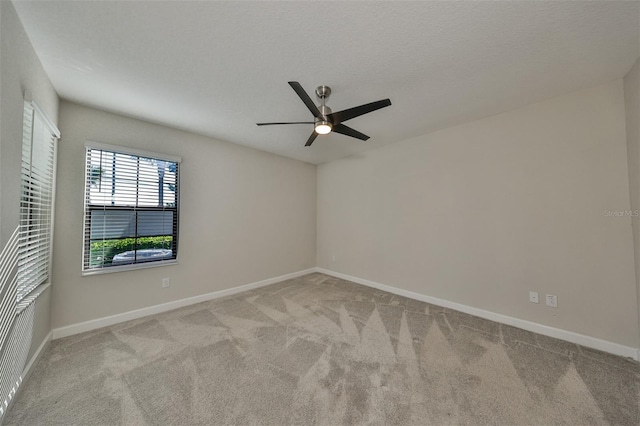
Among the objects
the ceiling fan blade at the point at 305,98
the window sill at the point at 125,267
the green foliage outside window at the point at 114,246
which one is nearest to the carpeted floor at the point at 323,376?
the window sill at the point at 125,267

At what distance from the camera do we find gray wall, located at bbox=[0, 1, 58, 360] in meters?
1.34

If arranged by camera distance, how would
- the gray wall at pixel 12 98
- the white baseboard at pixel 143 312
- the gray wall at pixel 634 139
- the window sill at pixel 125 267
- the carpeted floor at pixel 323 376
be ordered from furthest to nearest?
the window sill at pixel 125 267, the white baseboard at pixel 143 312, the gray wall at pixel 634 139, the carpeted floor at pixel 323 376, the gray wall at pixel 12 98

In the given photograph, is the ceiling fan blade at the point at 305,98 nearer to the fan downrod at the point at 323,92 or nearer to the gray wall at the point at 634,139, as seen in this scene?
the fan downrod at the point at 323,92

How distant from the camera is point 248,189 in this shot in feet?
13.1

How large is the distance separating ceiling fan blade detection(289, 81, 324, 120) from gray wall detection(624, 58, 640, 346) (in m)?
2.65

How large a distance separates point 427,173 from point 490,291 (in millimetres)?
1764

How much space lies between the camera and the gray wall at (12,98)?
134 centimetres

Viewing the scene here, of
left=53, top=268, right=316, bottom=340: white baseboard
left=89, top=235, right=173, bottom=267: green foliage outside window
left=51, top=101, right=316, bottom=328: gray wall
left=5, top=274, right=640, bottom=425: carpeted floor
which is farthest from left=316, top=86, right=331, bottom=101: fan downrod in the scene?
left=53, top=268, right=316, bottom=340: white baseboard

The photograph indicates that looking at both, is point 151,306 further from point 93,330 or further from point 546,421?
point 546,421

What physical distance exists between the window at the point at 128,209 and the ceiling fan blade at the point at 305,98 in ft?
7.40

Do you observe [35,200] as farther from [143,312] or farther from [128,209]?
[143,312]

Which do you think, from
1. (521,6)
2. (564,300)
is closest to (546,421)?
(564,300)

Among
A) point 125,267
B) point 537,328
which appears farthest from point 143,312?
point 537,328

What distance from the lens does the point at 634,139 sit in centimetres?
198
